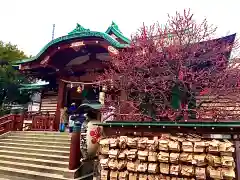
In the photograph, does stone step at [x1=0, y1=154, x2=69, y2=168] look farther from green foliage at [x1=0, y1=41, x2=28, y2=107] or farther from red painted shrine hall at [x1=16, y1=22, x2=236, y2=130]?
green foliage at [x1=0, y1=41, x2=28, y2=107]

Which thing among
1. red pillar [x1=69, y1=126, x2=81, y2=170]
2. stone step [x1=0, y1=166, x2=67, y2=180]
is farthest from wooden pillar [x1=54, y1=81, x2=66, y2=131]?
red pillar [x1=69, y1=126, x2=81, y2=170]

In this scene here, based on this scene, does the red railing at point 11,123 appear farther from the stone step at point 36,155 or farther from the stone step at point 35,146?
the stone step at point 36,155

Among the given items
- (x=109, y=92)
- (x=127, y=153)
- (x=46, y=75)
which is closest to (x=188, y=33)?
(x=109, y=92)

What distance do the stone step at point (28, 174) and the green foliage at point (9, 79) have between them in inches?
422

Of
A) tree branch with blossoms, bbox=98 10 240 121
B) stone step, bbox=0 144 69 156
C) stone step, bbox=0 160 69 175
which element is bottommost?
stone step, bbox=0 160 69 175

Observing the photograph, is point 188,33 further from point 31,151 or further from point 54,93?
point 54,93

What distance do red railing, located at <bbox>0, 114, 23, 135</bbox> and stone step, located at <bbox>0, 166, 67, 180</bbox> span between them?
443 cm

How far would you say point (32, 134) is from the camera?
396 inches

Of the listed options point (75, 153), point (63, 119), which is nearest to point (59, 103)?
point (63, 119)

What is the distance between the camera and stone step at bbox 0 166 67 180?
5984 mm

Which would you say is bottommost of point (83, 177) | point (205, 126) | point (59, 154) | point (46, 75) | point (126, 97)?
point (83, 177)

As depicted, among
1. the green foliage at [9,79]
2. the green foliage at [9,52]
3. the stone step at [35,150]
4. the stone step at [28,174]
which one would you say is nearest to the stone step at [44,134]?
the stone step at [35,150]

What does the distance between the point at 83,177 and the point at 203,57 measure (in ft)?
19.4

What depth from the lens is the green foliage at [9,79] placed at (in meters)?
16.0
